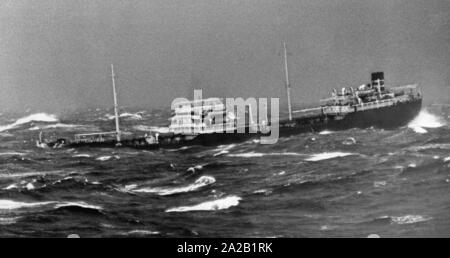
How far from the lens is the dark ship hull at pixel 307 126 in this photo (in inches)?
1802

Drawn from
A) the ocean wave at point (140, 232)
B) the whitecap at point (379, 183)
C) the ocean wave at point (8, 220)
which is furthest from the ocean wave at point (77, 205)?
the whitecap at point (379, 183)

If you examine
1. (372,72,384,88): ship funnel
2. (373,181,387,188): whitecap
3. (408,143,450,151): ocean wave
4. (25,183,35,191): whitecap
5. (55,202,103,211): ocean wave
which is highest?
(372,72,384,88): ship funnel

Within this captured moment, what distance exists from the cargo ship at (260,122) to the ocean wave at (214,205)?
2559 cm

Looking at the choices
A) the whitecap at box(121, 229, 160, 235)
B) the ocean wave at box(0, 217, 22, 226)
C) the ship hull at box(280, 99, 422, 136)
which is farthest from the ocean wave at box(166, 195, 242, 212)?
the ship hull at box(280, 99, 422, 136)

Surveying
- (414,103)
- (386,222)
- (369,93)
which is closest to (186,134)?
(369,93)

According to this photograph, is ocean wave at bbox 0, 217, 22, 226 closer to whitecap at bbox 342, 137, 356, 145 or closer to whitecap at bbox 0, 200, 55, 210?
whitecap at bbox 0, 200, 55, 210

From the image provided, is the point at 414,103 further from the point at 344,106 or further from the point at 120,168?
the point at 120,168

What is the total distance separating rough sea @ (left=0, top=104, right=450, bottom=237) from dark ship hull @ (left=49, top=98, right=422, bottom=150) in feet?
45.2

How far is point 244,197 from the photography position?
1938 cm

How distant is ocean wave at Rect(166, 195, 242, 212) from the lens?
1798 centimetres

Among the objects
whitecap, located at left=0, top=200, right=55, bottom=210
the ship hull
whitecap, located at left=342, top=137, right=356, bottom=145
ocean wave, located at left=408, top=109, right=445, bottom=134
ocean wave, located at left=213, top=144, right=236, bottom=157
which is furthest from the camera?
ocean wave, located at left=408, top=109, right=445, bottom=134

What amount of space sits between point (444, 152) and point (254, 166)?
39.2 ft
